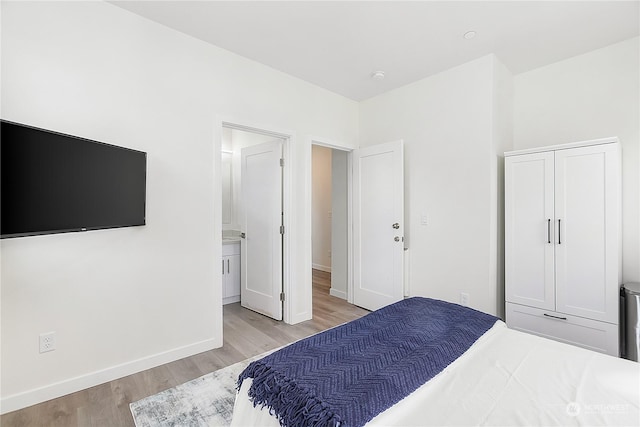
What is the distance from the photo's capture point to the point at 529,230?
2725 millimetres

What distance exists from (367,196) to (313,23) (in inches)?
79.8

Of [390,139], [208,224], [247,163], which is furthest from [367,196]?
[208,224]

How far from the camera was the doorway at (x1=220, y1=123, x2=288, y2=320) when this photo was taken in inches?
133

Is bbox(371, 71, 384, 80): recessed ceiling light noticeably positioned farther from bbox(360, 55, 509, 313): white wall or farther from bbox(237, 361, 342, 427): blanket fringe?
bbox(237, 361, 342, 427): blanket fringe

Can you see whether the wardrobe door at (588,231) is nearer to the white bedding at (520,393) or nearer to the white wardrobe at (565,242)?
the white wardrobe at (565,242)

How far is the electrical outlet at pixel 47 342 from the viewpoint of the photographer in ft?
6.37

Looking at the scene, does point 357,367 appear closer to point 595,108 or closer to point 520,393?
point 520,393

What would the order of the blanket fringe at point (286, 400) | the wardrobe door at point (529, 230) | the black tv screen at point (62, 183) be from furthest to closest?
the wardrobe door at point (529, 230)
the black tv screen at point (62, 183)
the blanket fringe at point (286, 400)

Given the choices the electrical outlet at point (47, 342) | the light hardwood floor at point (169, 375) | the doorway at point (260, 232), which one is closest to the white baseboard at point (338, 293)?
the light hardwood floor at point (169, 375)

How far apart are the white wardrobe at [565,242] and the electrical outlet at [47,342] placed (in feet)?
11.8

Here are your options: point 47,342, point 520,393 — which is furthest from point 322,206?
point 520,393

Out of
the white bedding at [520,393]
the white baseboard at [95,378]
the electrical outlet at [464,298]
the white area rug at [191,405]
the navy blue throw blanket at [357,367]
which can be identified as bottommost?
the white area rug at [191,405]

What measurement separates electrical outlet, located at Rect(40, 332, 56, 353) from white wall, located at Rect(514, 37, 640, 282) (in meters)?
4.33

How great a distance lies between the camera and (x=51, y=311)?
196cm
